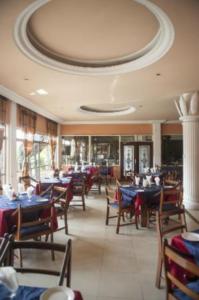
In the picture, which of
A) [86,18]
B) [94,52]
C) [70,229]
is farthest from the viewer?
[70,229]

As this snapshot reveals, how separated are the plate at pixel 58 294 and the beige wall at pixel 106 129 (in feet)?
36.6

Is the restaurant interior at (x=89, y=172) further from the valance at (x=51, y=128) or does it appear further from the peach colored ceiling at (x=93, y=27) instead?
the valance at (x=51, y=128)

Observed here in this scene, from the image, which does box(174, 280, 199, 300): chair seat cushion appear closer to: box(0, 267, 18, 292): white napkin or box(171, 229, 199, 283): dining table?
box(171, 229, 199, 283): dining table

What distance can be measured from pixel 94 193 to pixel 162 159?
4.68 metres

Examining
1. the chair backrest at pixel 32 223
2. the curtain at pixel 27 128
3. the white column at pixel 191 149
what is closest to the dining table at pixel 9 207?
the chair backrest at pixel 32 223

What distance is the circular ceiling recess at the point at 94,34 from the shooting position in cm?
296

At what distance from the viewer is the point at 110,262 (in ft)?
11.4

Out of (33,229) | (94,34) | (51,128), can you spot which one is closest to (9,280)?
(33,229)

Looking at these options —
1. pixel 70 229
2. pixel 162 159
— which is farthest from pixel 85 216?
pixel 162 159

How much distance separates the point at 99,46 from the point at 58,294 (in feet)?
11.8

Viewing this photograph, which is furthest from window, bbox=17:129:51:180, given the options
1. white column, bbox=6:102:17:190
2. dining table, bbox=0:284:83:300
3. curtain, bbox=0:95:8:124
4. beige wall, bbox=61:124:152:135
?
dining table, bbox=0:284:83:300

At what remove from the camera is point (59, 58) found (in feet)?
14.8

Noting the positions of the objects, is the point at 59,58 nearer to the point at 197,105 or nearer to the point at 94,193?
the point at 197,105

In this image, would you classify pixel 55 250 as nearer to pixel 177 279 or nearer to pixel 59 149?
pixel 177 279
